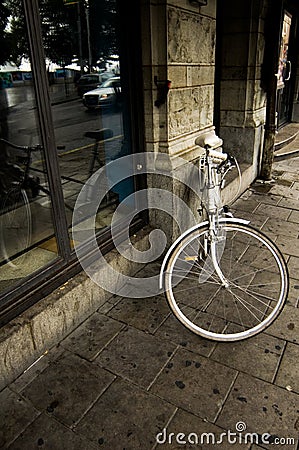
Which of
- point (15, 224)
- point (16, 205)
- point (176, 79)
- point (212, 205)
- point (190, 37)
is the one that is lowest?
point (15, 224)

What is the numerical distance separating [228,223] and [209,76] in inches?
80.4

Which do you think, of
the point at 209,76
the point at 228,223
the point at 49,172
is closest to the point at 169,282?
the point at 228,223

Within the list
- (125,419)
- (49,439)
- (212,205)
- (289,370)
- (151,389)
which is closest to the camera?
(49,439)

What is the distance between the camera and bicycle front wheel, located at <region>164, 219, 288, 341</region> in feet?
9.09

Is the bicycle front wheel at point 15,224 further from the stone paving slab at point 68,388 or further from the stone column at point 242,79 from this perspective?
the stone column at point 242,79

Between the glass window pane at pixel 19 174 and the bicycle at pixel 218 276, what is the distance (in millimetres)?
1115

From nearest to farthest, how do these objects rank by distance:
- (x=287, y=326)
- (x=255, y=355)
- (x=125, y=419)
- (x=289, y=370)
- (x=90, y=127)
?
1. (x=125, y=419)
2. (x=289, y=370)
3. (x=255, y=355)
4. (x=287, y=326)
5. (x=90, y=127)

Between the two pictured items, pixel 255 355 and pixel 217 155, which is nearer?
pixel 255 355

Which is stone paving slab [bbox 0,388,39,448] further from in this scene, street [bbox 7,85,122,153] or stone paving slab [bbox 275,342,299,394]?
street [bbox 7,85,122,153]

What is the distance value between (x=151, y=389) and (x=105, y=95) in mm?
2515

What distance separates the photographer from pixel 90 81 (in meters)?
3.27

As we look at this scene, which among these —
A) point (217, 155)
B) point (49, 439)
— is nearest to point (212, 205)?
point (217, 155)

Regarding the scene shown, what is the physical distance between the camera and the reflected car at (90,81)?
10.6 ft

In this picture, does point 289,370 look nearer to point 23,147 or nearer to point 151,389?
point 151,389
